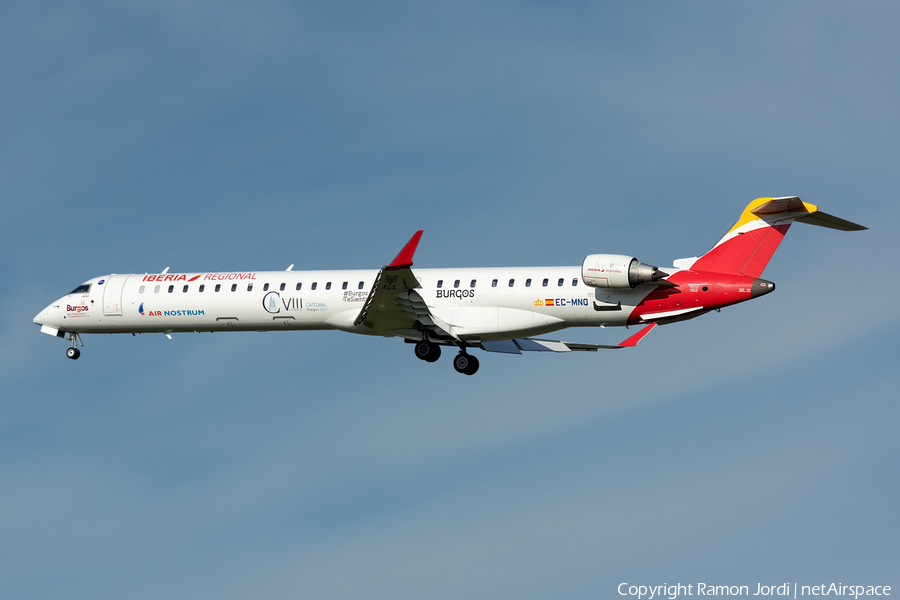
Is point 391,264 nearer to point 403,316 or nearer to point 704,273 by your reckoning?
point 403,316

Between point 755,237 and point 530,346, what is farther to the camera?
point 530,346

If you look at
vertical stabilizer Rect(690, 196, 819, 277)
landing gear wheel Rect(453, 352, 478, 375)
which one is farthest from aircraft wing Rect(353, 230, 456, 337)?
vertical stabilizer Rect(690, 196, 819, 277)

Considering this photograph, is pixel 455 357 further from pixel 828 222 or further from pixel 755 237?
pixel 828 222

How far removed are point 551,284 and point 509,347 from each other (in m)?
5.26

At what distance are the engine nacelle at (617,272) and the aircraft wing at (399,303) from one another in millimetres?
4959

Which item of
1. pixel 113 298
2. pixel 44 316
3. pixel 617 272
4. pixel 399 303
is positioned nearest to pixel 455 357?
pixel 399 303

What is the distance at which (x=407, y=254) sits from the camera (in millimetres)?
29344

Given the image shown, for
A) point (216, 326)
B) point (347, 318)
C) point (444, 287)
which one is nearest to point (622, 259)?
point (444, 287)

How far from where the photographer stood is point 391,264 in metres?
29.7

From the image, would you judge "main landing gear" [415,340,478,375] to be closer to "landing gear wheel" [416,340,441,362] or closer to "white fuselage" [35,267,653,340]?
"landing gear wheel" [416,340,441,362]

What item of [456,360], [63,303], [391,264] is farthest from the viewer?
[63,303]

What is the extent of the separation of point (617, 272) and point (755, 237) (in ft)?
14.2

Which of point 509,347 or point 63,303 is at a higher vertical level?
point 63,303

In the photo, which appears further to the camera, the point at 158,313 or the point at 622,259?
the point at 158,313
